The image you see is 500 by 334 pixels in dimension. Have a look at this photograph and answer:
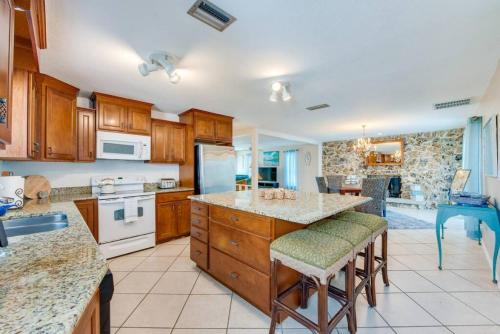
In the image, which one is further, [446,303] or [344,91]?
[344,91]

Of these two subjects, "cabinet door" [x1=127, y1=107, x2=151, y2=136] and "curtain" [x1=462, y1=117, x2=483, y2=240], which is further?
"curtain" [x1=462, y1=117, x2=483, y2=240]

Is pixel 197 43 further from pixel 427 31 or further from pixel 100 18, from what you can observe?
pixel 427 31

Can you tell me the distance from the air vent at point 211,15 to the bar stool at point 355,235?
1733mm

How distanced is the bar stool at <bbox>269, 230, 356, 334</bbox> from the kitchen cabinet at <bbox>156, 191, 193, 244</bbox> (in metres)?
2.43

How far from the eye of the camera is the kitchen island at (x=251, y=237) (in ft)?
5.27

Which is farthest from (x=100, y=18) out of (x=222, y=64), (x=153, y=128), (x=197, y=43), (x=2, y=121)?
(x=153, y=128)

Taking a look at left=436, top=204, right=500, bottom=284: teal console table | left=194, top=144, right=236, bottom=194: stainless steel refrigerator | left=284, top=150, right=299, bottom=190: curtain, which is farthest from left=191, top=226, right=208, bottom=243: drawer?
left=284, top=150, right=299, bottom=190: curtain

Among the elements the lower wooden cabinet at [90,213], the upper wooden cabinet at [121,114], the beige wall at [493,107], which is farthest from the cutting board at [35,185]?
the beige wall at [493,107]

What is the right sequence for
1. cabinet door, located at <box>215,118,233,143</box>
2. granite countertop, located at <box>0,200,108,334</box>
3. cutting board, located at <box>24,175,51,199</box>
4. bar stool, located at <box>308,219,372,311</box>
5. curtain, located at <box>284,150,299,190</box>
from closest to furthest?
granite countertop, located at <box>0,200,108,334</box>, bar stool, located at <box>308,219,372,311</box>, cutting board, located at <box>24,175,51,199</box>, cabinet door, located at <box>215,118,233,143</box>, curtain, located at <box>284,150,299,190</box>

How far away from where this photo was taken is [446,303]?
1.85m

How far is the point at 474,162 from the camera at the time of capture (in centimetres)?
356

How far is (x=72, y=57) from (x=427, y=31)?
3.17 metres

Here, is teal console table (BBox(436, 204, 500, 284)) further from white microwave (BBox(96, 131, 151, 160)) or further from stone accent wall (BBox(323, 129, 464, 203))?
white microwave (BBox(96, 131, 151, 160))

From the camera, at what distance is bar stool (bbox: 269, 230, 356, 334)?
47.9 inches
